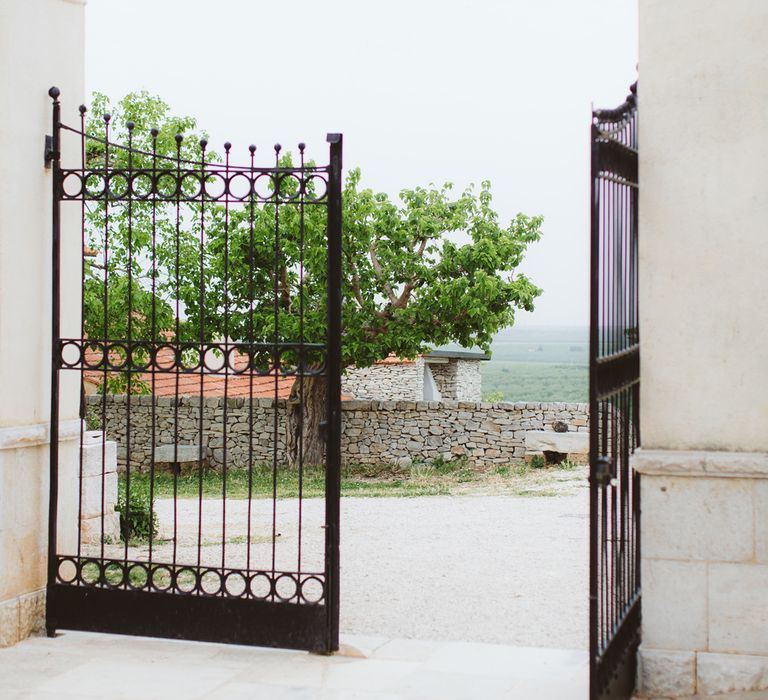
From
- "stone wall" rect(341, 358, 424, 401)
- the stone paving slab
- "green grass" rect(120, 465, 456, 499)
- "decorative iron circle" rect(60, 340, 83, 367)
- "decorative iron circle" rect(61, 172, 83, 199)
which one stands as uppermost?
"decorative iron circle" rect(61, 172, 83, 199)

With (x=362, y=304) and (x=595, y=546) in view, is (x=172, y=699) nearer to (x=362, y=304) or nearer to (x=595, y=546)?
(x=595, y=546)

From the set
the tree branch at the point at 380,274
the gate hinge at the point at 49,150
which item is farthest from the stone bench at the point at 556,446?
the gate hinge at the point at 49,150

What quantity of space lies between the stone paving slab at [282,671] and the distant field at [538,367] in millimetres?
38560

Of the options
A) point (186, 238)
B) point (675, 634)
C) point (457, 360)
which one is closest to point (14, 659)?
point (675, 634)

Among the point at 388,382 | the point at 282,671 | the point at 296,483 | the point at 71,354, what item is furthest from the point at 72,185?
the point at 388,382

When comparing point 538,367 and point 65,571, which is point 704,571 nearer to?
point 65,571

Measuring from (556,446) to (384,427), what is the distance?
10.9ft

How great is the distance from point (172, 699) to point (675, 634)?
2389 mm

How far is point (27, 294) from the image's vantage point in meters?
5.99

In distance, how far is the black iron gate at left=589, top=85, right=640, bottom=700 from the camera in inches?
168

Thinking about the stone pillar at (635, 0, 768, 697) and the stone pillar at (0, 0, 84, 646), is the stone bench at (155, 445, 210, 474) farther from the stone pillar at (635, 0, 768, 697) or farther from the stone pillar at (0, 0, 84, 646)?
the stone pillar at (635, 0, 768, 697)

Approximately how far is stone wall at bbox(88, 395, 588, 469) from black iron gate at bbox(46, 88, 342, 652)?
0.08 metres

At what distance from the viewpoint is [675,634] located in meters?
5.02

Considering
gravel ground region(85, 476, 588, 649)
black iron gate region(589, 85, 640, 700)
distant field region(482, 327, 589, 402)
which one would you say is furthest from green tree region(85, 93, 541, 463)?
distant field region(482, 327, 589, 402)
